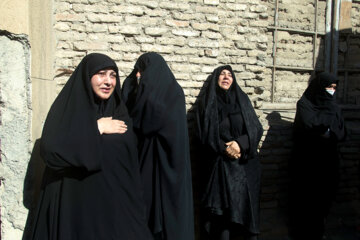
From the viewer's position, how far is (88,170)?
1.98 meters

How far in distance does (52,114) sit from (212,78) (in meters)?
1.80

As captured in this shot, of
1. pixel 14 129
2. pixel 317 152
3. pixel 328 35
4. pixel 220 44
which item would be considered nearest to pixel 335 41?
pixel 328 35

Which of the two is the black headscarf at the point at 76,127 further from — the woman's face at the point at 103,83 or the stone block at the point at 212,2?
the stone block at the point at 212,2

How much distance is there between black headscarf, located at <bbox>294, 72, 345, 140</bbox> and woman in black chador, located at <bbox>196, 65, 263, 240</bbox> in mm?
608

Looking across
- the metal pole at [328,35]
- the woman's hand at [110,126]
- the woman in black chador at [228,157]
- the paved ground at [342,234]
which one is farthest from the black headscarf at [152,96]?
the metal pole at [328,35]

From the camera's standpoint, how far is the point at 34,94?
2.62 metres

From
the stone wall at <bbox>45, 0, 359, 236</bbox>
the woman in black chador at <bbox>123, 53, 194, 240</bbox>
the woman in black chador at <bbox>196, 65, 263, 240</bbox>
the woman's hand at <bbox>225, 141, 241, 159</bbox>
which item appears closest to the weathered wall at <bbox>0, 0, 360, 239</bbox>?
the stone wall at <bbox>45, 0, 359, 236</bbox>

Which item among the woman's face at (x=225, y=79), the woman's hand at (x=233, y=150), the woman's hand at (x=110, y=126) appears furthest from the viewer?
the woman's face at (x=225, y=79)

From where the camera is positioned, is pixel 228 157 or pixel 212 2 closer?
pixel 228 157

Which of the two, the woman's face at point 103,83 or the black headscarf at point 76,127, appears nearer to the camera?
the black headscarf at point 76,127

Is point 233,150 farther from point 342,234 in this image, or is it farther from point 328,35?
point 328,35

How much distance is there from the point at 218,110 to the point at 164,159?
1.17 metres

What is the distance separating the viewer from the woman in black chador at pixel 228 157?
10.6 ft

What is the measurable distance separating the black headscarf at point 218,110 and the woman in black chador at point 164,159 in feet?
2.58
